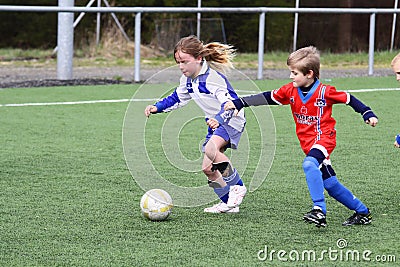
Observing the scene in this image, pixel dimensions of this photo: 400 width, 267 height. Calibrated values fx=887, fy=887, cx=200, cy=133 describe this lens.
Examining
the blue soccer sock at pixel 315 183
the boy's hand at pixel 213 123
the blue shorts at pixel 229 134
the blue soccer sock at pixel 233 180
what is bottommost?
the blue soccer sock at pixel 233 180

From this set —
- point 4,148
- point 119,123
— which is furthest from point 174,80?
point 4,148

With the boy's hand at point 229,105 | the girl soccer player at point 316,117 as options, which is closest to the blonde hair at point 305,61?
the girl soccer player at point 316,117

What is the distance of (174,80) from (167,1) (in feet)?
21.8

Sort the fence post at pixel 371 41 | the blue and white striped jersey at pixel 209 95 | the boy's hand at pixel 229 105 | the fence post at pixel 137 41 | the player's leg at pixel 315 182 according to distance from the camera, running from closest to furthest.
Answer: the player's leg at pixel 315 182
the boy's hand at pixel 229 105
the blue and white striped jersey at pixel 209 95
the fence post at pixel 137 41
the fence post at pixel 371 41

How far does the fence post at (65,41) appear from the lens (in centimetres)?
1541

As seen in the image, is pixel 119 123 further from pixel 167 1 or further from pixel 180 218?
pixel 167 1

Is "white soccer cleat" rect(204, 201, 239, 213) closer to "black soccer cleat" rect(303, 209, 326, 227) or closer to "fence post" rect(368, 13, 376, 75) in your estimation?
"black soccer cleat" rect(303, 209, 326, 227)

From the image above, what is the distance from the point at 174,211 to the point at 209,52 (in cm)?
119

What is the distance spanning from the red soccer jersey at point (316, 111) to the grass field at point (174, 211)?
1.89 feet

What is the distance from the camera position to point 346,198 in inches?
235

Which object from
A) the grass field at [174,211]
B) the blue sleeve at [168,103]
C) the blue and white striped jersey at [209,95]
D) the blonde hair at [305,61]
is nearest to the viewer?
the grass field at [174,211]

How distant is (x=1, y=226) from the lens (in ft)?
19.0

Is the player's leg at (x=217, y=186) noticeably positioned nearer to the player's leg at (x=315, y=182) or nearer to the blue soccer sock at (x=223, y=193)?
the blue soccer sock at (x=223, y=193)

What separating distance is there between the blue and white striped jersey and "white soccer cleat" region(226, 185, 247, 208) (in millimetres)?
429
